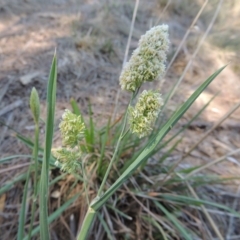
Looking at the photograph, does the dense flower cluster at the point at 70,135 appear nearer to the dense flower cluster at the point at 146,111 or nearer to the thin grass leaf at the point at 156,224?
the dense flower cluster at the point at 146,111

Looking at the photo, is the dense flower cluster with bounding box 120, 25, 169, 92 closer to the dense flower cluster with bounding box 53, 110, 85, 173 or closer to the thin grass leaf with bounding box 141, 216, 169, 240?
the dense flower cluster with bounding box 53, 110, 85, 173

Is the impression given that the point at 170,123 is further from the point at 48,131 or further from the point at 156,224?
the point at 156,224

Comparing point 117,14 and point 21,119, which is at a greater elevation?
point 117,14

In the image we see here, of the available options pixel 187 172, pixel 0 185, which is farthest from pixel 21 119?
pixel 187 172

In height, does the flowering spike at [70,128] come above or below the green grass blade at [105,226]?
above

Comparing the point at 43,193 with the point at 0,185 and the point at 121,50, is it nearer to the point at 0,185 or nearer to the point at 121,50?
the point at 0,185

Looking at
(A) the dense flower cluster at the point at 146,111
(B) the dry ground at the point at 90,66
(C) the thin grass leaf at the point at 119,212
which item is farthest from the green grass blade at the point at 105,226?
(A) the dense flower cluster at the point at 146,111

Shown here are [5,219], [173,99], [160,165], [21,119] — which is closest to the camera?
[5,219]
